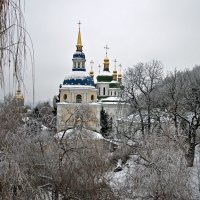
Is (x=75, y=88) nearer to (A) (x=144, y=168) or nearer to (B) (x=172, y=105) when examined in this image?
(B) (x=172, y=105)

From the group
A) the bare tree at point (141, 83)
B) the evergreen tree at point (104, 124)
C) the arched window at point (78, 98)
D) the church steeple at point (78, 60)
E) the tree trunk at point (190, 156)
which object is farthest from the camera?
the church steeple at point (78, 60)

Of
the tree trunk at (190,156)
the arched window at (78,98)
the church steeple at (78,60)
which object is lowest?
the tree trunk at (190,156)

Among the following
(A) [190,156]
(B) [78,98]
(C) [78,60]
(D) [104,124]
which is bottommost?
(A) [190,156]

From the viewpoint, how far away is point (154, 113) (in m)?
20.1

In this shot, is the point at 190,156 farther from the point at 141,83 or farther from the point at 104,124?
the point at 104,124

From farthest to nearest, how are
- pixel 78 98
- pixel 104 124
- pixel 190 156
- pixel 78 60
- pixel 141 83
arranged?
pixel 78 60, pixel 78 98, pixel 104 124, pixel 141 83, pixel 190 156

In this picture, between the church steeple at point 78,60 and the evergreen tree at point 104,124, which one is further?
the church steeple at point 78,60

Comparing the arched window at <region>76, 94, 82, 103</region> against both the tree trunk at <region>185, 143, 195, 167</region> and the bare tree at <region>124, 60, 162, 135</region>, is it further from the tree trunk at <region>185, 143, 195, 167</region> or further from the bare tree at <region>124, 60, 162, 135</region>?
the tree trunk at <region>185, 143, 195, 167</region>

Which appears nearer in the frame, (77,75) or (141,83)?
(141,83)

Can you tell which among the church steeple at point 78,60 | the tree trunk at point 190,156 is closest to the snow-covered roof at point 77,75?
the church steeple at point 78,60

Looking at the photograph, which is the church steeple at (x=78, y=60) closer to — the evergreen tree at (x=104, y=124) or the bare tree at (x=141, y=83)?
the evergreen tree at (x=104, y=124)

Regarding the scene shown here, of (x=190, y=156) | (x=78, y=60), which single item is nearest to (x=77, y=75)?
(x=78, y=60)

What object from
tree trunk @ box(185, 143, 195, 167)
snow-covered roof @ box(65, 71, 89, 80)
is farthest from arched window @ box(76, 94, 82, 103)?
tree trunk @ box(185, 143, 195, 167)

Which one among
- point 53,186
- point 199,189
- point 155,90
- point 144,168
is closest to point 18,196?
point 53,186
